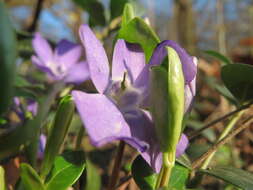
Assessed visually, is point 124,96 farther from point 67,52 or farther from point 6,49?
point 67,52

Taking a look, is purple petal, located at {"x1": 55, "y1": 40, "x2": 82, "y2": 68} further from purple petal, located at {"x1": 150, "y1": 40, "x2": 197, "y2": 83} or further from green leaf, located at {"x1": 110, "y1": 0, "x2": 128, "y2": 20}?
purple petal, located at {"x1": 150, "y1": 40, "x2": 197, "y2": 83}

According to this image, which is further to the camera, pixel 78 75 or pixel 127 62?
pixel 78 75

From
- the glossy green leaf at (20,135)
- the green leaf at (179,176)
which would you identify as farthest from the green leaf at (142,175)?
the glossy green leaf at (20,135)

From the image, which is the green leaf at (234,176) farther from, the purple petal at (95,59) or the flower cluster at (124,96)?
the purple petal at (95,59)

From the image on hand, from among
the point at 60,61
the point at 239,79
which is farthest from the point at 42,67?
the point at 239,79

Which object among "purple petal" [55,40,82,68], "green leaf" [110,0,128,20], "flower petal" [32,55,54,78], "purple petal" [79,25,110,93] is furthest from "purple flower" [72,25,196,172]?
"purple petal" [55,40,82,68]

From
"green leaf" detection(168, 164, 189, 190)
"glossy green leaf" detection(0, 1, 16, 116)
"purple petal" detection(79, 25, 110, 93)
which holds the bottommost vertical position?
"green leaf" detection(168, 164, 189, 190)
